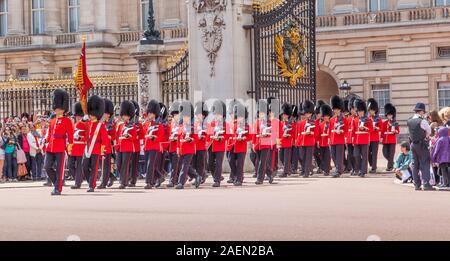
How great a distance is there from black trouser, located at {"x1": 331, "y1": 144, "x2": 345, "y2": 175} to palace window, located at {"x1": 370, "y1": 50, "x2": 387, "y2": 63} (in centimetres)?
1845

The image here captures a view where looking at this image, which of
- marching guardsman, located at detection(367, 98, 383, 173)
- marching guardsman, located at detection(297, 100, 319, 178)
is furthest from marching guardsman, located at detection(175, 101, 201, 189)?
marching guardsman, located at detection(367, 98, 383, 173)

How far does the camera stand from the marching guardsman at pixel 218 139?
1834cm

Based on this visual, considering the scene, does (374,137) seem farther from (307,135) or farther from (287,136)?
(287,136)

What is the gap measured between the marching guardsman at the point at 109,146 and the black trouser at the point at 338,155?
396cm

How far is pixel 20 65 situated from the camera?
45594mm

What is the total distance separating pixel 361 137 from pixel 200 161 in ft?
13.3

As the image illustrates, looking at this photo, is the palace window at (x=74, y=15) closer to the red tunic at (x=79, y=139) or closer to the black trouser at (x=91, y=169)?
the black trouser at (x=91, y=169)

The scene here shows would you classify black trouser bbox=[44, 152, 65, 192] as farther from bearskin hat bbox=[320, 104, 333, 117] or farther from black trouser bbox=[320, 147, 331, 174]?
bearskin hat bbox=[320, 104, 333, 117]

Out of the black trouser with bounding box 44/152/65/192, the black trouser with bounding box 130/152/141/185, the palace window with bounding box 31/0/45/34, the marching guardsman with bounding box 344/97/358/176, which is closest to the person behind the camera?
the black trouser with bounding box 44/152/65/192

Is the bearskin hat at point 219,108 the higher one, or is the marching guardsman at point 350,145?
the bearskin hat at point 219,108

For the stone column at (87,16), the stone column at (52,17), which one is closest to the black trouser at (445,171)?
the stone column at (87,16)

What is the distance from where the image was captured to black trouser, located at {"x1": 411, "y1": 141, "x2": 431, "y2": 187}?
1656 centimetres
